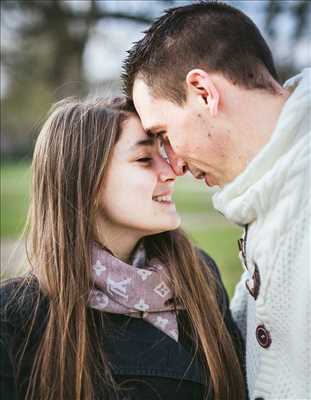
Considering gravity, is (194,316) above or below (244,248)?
below

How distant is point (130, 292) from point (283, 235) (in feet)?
2.22

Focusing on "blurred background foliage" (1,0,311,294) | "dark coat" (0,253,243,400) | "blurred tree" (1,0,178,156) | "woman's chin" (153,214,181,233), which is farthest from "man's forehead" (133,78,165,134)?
"blurred tree" (1,0,178,156)

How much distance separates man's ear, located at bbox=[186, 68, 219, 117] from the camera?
1762 millimetres

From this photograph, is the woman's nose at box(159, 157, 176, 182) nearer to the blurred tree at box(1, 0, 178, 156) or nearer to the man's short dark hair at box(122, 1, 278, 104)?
the man's short dark hair at box(122, 1, 278, 104)

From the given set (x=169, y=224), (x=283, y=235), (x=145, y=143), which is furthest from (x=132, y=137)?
(x=283, y=235)

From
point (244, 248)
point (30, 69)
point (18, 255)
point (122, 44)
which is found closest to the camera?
point (244, 248)

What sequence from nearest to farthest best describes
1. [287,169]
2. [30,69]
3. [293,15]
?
[287,169], [293,15], [30,69]

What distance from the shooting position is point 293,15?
4.60 metres

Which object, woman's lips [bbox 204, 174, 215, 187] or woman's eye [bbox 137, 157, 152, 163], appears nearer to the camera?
woman's lips [bbox 204, 174, 215, 187]

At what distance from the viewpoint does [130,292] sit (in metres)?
2.11

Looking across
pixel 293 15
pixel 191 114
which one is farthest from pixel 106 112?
pixel 293 15

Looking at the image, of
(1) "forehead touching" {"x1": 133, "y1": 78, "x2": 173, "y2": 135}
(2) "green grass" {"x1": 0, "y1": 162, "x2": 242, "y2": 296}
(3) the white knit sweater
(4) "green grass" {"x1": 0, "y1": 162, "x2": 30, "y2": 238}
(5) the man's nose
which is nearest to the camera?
(3) the white knit sweater

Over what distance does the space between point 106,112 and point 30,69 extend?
399 cm

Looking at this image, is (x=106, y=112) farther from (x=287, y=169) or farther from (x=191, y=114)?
(x=287, y=169)
